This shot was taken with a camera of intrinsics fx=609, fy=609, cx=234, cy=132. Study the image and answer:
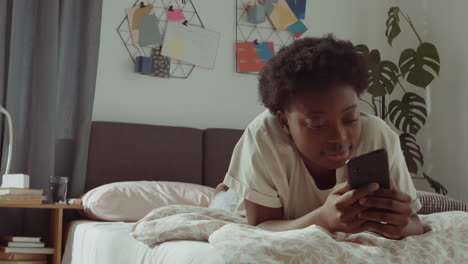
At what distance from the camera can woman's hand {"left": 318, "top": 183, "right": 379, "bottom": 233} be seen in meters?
1.13

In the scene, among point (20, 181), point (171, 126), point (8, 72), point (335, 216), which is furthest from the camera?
point (171, 126)

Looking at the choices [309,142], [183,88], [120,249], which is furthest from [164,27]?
[309,142]

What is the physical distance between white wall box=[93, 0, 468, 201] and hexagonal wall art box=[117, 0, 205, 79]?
0.11ft

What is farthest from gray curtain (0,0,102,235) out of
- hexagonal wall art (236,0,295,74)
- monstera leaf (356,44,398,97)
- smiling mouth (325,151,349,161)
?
smiling mouth (325,151,349,161)

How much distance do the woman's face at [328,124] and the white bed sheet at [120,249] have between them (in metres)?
0.32

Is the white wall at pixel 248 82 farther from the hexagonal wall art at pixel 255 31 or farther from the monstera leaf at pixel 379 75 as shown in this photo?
the monstera leaf at pixel 379 75

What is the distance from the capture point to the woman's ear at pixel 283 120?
4.78 feet

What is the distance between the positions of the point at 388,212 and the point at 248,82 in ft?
8.47

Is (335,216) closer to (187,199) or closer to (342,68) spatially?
(342,68)

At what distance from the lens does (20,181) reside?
8.66 feet

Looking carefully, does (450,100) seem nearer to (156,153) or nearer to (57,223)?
(156,153)

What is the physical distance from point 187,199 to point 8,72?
3.56 feet

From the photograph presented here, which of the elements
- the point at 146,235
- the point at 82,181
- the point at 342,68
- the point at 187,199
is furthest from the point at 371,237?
the point at 82,181

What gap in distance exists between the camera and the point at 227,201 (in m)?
2.31
